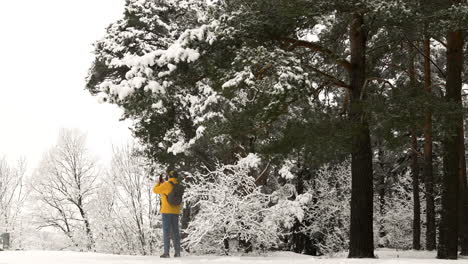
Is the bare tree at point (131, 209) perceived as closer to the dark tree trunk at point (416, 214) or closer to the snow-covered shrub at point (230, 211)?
the snow-covered shrub at point (230, 211)

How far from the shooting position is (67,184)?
1236 inches

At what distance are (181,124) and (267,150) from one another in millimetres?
5373

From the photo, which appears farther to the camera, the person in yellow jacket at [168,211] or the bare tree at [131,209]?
the bare tree at [131,209]

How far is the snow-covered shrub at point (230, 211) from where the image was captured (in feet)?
54.2

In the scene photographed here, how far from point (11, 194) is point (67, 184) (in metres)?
8.34

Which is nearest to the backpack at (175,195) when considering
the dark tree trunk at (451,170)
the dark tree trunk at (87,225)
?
the dark tree trunk at (451,170)

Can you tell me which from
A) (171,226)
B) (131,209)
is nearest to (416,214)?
(131,209)

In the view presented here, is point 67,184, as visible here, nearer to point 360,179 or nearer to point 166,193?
point 166,193

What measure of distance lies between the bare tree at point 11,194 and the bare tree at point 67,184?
4.51 metres

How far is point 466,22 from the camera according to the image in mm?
9398

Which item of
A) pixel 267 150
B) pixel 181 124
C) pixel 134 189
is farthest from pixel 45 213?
pixel 267 150

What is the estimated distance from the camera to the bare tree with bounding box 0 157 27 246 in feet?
114

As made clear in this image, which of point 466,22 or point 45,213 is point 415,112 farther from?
point 45,213

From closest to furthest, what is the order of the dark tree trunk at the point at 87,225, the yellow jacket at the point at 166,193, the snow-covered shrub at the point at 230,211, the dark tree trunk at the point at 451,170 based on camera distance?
the yellow jacket at the point at 166,193, the dark tree trunk at the point at 451,170, the snow-covered shrub at the point at 230,211, the dark tree trunk at the point at 87,225
